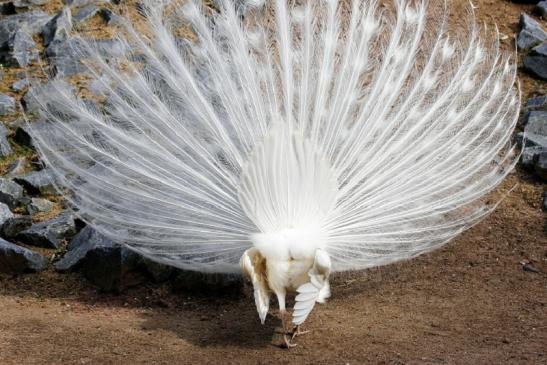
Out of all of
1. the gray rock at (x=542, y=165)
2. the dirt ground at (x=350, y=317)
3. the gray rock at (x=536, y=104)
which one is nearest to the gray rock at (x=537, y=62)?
the gray rock at (x=536, y=104)

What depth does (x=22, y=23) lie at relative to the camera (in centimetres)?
1108

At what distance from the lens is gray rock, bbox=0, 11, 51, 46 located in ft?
35.7

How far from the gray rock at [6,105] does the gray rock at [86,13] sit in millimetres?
1695

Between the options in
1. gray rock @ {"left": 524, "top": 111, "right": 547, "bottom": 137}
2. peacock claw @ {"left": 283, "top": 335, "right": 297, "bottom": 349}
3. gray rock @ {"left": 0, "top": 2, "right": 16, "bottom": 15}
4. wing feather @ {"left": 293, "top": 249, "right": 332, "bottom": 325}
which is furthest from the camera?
gray rock @ {"left": 0, "top": 2, "right": 16, "bottom": 15}

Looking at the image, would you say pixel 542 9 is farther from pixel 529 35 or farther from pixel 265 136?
pixel 265 136

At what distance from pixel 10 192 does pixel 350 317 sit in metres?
3.74

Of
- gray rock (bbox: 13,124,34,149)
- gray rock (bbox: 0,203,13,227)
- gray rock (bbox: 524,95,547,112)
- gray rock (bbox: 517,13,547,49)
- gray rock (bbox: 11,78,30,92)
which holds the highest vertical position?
gray rock (bbox: 517,13,547,49)

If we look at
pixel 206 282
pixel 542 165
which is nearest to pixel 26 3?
pixel 206 282

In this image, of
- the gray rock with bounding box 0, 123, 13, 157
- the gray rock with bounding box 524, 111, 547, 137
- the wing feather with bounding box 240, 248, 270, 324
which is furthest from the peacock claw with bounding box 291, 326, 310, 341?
the gray rock with bounding box 0, 123, 13, 157

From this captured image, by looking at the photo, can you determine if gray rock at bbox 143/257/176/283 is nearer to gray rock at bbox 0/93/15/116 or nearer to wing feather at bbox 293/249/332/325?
wing feather at bbox 293/249/332/325

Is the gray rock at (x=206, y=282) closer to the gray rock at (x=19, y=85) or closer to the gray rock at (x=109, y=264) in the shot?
the gray rock at (x=109, y=264)

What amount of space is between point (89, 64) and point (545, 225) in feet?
13.4

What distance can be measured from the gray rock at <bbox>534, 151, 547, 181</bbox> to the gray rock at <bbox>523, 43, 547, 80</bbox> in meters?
1.78

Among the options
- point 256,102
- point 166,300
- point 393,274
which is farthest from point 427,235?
point 166,300
